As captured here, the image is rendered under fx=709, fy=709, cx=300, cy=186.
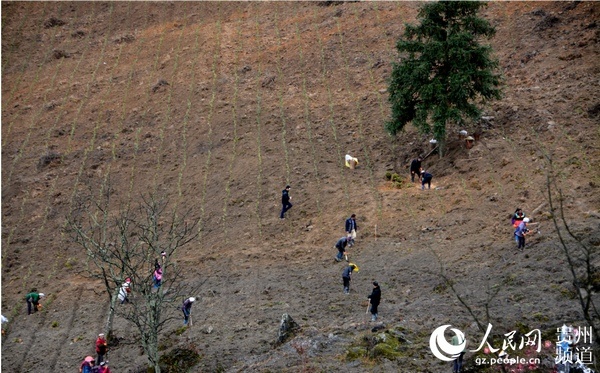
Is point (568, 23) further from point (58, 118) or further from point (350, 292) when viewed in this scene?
point (58, 118)

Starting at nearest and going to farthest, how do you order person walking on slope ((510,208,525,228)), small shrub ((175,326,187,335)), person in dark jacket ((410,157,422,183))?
small shrub ((175,326,187,335)) < person walking on slope ((510,208,525,228)) < person in dark jacket ((410,157,422,183))

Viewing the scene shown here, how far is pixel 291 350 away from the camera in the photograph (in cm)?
1931

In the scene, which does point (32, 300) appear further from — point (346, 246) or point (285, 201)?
point (346, 246)

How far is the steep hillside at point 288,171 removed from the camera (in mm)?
21562

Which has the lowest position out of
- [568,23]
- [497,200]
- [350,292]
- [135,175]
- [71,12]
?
[350,292]

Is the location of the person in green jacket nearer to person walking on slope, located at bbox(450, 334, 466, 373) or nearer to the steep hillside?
the steep hillside

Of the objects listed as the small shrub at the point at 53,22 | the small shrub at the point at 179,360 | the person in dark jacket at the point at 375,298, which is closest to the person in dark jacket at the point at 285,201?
the person in dark jacket at the point at 375,298

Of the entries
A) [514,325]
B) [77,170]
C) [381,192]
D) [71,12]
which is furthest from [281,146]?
[71,12]

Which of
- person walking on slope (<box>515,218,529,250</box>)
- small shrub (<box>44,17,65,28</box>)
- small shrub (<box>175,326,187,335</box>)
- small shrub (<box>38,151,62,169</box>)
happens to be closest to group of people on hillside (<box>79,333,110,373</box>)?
small shrub (<box>175,326,187,335</box>)

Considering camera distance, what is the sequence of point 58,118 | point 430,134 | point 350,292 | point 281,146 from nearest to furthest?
point 350,292
point 430,134
point 281,146
point 58,118

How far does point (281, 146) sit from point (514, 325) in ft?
57.3

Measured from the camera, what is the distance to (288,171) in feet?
104

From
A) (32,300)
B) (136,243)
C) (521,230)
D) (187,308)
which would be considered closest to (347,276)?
(187,308)

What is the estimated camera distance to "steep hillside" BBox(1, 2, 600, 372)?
2156 centimetres
